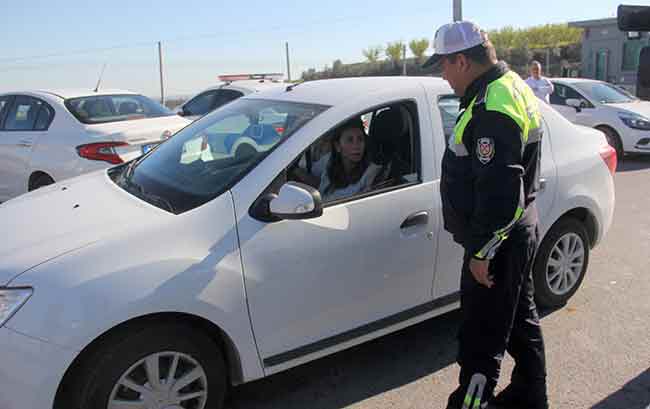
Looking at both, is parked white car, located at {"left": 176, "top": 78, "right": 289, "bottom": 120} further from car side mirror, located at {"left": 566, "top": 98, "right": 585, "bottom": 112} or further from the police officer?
the police officer

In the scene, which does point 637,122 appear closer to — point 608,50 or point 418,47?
point 608,50

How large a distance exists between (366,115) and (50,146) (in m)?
4.64

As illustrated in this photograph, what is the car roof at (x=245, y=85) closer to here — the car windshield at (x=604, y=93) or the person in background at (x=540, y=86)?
the person in background at (x=540, y=86)

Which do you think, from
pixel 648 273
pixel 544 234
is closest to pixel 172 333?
pixel 544 234

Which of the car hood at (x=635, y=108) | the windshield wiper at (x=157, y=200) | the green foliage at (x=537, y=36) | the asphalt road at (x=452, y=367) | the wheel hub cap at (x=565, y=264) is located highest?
the green foliage at (x=537, y=36)

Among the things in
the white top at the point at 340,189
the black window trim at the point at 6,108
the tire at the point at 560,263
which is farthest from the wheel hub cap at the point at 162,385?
the black window trim at the point at 6,108

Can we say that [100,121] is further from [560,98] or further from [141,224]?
[560,98]

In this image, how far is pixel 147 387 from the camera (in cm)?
254

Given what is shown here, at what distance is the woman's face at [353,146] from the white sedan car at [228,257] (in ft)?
0.30

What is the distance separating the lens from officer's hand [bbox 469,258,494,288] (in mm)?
2506

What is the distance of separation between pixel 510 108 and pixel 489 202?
0.39m

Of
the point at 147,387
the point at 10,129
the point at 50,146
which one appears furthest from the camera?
the point at 10,129

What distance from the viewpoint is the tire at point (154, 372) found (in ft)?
7.84

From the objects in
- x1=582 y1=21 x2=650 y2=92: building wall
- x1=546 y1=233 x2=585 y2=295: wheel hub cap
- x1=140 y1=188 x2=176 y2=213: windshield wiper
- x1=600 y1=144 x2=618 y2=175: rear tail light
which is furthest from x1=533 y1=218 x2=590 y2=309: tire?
x1=582 y1=21 x2=650 y2=92: building wall
